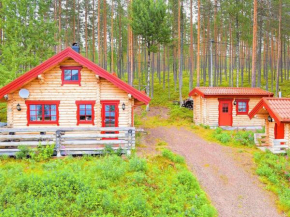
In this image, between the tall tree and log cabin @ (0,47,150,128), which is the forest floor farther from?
the tall tree

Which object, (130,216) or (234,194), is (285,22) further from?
(130,216)

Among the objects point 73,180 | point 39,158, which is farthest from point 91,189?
point 39,158

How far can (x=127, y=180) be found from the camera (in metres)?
8.48

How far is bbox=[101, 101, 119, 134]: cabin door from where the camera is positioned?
12.9 meters

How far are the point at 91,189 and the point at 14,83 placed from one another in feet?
25.7

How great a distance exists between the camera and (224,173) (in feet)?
32.9

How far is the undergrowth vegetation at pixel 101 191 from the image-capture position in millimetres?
6996

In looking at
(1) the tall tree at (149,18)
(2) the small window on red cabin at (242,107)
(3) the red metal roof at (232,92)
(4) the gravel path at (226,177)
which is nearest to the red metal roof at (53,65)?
(4) the gravel path at (226,177)

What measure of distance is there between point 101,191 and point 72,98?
21.9ft

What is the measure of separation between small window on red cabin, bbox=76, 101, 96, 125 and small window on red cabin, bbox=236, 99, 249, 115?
1290cm

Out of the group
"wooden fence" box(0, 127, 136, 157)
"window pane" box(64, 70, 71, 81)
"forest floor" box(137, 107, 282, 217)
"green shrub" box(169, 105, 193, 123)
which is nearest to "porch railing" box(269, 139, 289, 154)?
"forest floor" box(137, 107, 282, 217)

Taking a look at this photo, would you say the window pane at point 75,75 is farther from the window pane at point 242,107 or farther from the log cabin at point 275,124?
the window pane at point 242,107

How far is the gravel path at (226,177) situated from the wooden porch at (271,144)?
1.66m

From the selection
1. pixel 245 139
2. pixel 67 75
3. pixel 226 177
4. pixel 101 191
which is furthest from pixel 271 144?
pixel 67 75
